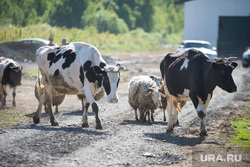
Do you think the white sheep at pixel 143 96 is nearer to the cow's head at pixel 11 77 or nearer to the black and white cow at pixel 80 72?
the black and white cow at pixel 80 72

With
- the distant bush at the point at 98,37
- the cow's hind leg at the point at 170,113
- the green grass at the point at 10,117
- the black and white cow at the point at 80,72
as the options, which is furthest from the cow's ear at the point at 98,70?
the distant bush at the point at 98,37

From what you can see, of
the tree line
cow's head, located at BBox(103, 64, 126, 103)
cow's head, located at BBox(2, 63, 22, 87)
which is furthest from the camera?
the tree line

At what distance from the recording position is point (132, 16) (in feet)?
223

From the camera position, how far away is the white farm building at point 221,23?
146 feet

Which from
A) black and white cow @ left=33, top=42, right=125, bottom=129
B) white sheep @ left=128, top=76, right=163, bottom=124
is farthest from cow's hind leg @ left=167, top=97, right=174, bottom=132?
black and white cow @ left=33, top=42, right=125, bottom=129

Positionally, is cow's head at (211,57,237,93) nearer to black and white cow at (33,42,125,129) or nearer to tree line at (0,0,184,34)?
black and white cow at (33,42,125,129)

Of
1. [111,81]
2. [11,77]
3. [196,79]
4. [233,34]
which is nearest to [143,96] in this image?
[111,81]

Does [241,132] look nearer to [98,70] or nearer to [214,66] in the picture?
[214,66]

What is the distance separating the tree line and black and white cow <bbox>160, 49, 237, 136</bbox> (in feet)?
63.1

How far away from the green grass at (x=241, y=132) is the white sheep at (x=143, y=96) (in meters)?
2.70

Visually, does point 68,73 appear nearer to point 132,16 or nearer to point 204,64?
point 204,64

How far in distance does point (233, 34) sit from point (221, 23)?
288 cm

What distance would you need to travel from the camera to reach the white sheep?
44.1 ft

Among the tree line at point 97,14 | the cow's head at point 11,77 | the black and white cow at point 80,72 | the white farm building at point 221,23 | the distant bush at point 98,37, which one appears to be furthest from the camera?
the white farm building at point 221,23
